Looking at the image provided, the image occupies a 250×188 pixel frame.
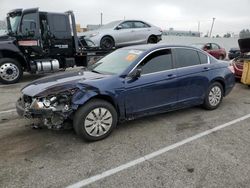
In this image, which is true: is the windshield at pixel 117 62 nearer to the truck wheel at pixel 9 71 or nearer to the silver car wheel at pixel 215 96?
the silver car wheel at pixel 215 96

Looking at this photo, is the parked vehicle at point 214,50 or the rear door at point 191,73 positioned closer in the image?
the rear door at point 191,73

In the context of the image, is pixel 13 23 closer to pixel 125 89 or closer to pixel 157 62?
pixel 157 62

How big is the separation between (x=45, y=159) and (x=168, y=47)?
318cm

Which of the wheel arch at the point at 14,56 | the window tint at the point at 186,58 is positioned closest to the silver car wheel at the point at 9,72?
the wheel arch at the point at 14,56

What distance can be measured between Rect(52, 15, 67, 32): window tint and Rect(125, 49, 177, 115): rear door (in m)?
6.34

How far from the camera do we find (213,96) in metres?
6.17

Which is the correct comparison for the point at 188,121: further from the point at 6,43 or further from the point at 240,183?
the point at 6,43

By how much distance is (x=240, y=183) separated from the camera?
129 inches

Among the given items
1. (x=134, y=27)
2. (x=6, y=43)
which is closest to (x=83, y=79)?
(x=6, y=43)

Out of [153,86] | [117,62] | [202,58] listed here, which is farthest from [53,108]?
[202,58]

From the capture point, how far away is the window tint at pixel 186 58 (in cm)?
561

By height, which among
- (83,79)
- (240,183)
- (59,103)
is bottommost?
(240,183)

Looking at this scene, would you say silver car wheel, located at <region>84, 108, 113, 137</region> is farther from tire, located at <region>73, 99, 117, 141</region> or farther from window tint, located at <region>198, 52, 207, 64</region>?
window tint, located at <region>198, 52, 207, 64</region>

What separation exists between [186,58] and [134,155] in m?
2.66
